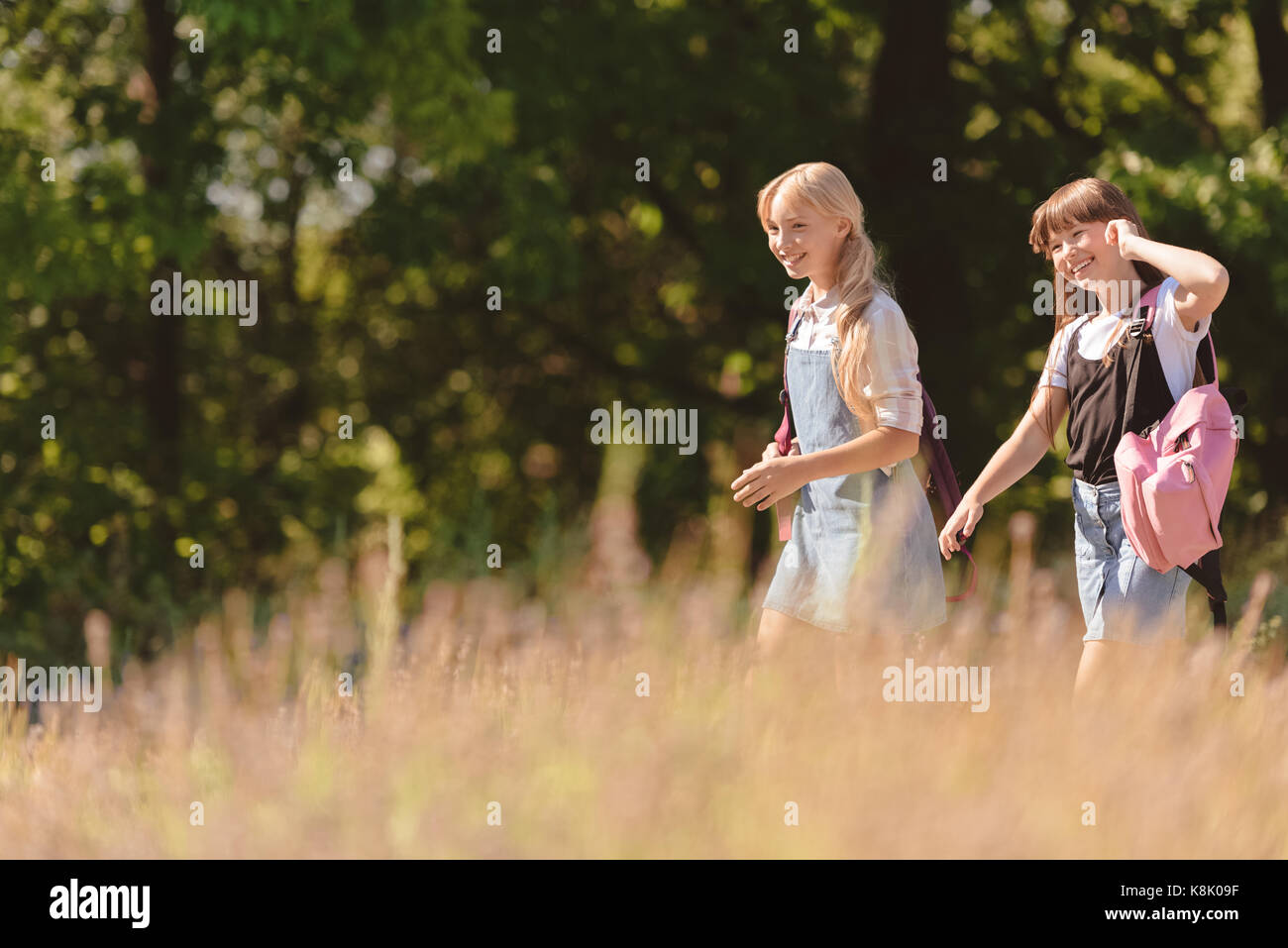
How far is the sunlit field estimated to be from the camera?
3.47 meters

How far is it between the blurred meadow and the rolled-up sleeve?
0.66 meters

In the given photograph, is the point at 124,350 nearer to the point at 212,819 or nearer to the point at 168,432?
the point at 168,432

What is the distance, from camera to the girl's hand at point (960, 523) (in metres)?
3.85

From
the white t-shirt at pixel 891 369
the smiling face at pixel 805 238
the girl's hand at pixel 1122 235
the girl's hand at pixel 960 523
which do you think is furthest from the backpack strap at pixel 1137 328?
the smiling face at pixel 805 238

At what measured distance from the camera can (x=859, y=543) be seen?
385 cm

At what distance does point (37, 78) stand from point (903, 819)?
9338 millimetres

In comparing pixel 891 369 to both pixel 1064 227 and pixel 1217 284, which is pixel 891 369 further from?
pixel 1217 284

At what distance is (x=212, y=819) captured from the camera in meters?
3.72

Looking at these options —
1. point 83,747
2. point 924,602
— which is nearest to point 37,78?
point 83,747

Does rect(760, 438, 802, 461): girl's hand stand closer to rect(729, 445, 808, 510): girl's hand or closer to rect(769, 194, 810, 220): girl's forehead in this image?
rect(729, 445, 808, 510): girl's hand

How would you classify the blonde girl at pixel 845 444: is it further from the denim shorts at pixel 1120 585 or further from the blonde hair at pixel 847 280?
the denim shorts at pixel 1120 585

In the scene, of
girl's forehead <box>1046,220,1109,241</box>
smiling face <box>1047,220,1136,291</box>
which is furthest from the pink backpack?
girl's forehead <box>1046,220,1109,241</box>

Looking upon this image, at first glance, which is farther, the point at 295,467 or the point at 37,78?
the point at 295,467

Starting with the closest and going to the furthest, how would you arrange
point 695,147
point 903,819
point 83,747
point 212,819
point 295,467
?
point 903,819 < point 212,819 < point 83,747 < point 695,147 < point 295,467
